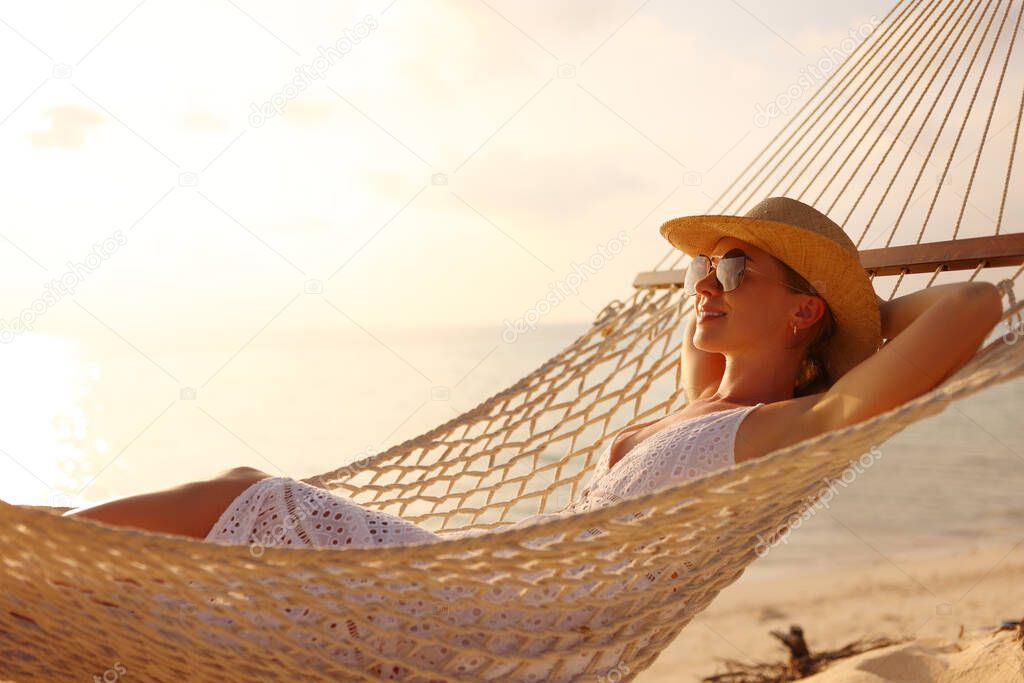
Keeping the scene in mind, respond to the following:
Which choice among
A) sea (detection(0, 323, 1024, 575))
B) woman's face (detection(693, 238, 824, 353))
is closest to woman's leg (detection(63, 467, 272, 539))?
sea (detection(0, 323, 1024, 575))

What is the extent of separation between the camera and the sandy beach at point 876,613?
7.93 feet

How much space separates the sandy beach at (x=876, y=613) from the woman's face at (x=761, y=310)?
1.11 metres

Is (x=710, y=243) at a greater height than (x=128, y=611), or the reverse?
(x=710, y=243)

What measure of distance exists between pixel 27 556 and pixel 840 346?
143 cm

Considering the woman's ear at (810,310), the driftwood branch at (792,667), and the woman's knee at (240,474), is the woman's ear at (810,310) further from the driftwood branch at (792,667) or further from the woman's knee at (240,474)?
the driftwood branch at (792,667)

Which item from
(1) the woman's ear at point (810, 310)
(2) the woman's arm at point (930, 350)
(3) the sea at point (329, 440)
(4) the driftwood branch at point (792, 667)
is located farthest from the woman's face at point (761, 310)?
(4) the driftwood branch at point (792, 667)

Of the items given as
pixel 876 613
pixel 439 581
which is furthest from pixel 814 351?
pixel 876 613

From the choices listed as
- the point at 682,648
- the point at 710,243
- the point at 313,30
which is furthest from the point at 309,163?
the point at 710,243

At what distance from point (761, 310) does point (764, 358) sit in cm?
10

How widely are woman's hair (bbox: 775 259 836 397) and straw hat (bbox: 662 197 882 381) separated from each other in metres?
0.01

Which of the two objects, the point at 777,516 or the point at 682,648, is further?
the point at 682,648

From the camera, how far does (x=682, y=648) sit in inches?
149

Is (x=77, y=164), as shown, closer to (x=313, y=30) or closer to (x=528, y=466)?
(x=313, y=30)

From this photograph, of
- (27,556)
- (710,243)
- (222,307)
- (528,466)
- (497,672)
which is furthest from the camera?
(222,307)
